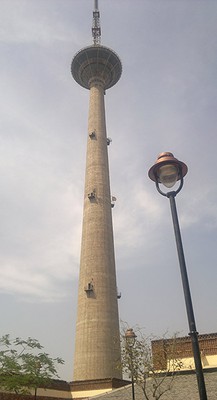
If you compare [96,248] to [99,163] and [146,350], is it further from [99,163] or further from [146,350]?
[146,350]

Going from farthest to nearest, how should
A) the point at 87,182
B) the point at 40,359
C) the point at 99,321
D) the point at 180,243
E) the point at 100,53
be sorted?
1. the point at 100,53
2. the point at 87,182
3. the point at 99,321
4. the point at 40,359
5. the point at 180,243

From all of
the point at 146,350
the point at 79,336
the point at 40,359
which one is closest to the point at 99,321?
the point at 79,336

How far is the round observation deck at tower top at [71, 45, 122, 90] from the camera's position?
50750mm

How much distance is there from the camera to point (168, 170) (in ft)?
27.2

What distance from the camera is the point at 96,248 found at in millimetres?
37219

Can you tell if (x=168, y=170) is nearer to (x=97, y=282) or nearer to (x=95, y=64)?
(x=97, y=282)

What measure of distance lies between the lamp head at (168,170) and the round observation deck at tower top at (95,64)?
147 ft

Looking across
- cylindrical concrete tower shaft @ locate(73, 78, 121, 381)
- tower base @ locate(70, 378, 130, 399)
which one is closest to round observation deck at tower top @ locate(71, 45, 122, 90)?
cylindrical concrete tower shaft @ locate(73, 78, 121, 381)

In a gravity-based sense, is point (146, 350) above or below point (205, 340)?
below

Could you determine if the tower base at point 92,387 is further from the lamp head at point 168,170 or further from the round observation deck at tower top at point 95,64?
the round observation deck at tower top at point 95,64

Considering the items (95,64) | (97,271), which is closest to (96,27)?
(95,64)

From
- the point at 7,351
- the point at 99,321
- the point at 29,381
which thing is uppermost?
the point at 99,321

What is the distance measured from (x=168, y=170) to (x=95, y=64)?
4652 cm

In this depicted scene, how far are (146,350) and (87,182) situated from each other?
24.6 m
